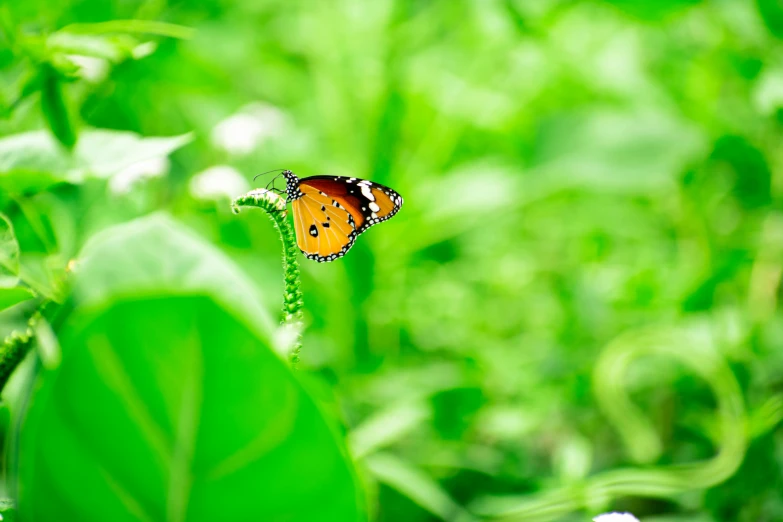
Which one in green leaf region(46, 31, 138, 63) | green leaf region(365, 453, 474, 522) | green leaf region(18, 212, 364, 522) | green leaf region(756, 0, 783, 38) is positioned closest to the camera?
green leaf region(18, 212, 364, 522)

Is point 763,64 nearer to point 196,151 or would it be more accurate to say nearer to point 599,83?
point 599,83

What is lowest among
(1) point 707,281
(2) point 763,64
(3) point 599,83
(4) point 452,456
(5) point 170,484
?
(5) point 170,484

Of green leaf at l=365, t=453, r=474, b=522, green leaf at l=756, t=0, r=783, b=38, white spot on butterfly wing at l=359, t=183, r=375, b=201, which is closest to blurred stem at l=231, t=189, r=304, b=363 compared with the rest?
white spot on butterfly wing at l=359, t=183, r=375, b=201

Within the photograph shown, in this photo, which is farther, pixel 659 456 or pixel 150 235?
pixel 659 456

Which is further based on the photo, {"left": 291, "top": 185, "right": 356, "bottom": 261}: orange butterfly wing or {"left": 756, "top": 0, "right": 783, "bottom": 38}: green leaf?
{"left": 756, "top": 0, "right": 783, "bottom": 38}: green leaf

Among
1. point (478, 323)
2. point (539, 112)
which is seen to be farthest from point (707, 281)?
point (539, 112)

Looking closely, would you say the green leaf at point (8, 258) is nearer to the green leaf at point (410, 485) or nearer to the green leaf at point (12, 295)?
the green leaf at point (12, 295)

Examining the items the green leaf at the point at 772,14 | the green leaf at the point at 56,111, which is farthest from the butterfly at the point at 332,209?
the green leaf at the point at 772,14

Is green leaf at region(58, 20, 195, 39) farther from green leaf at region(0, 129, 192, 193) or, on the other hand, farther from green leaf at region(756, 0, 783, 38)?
green leaf at region(756, 0, 783, 38)
